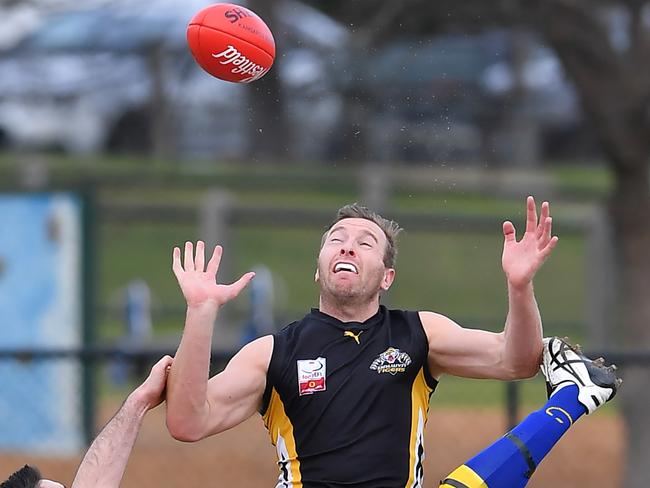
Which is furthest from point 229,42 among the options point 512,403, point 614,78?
point 614,78

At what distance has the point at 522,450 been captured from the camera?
Result: 463 cm

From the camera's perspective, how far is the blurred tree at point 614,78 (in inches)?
355

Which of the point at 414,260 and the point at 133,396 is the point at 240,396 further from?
the point at 414,260

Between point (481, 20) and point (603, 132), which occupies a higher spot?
point (481, 20)

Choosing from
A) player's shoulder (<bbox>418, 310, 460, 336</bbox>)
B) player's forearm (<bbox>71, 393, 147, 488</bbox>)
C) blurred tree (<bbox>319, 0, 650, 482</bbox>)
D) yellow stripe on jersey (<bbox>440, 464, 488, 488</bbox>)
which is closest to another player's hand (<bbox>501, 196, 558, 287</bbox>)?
player's shoulder (<bbox>418, 310, 460, 336</bbox>)

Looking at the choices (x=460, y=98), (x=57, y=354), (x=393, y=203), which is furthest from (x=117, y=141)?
(x=57, y=354)

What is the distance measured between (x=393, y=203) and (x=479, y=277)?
1523 millimetres

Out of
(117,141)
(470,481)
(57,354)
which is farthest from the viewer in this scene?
(117,141)

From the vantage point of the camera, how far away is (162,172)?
20.8 meters

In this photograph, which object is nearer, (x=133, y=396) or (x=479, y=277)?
(x=133, y=396)

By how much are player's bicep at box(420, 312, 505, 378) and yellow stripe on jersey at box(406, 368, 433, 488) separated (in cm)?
9

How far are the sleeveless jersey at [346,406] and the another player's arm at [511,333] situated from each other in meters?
0.09

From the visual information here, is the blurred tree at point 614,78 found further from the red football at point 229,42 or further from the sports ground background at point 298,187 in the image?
the red football at point 229,42

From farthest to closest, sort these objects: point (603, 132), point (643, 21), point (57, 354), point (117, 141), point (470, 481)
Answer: point (117, 141), point (643, 21), point (603, 132), point (57, 354), point (470, 481)
